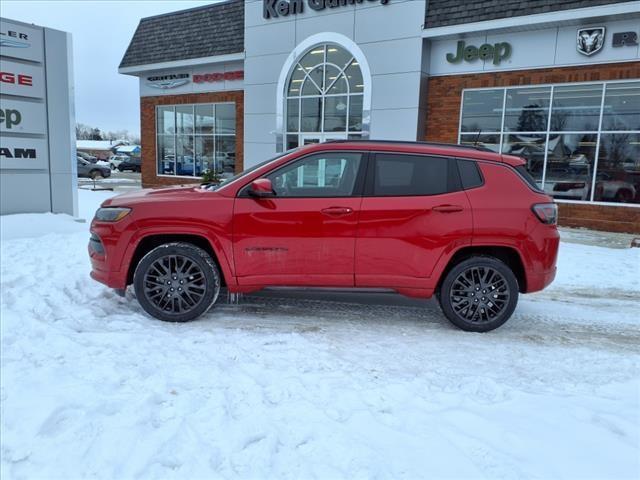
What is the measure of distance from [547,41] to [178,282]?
11325mm

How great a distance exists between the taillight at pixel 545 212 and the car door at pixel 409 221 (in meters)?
0.65

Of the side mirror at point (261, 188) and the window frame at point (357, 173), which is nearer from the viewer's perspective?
the side mirror at point (261, 188)

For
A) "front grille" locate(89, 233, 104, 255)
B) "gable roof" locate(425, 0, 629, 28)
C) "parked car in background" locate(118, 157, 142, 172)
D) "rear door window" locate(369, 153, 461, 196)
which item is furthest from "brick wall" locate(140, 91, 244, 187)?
"parked car in background" locate(118, 157, 142, 172)

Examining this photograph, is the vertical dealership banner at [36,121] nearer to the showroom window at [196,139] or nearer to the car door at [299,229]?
the car door at [299,229]

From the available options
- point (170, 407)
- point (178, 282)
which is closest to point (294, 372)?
point (170, 407)

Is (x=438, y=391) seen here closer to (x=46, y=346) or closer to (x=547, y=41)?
(x=46, y=346)

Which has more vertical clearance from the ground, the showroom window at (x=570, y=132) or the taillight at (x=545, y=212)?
the showroom window at (x=570, y=132)

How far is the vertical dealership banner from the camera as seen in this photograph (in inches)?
351

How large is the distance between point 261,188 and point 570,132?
10548 millimetres

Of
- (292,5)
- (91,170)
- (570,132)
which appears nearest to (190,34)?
(292,5)

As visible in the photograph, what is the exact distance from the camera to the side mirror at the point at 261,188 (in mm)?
4438

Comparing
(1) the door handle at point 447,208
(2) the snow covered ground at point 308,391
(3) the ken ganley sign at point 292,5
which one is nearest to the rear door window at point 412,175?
(1) the door handle at point 447,208

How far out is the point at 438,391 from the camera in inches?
133

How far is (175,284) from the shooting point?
4648mm
